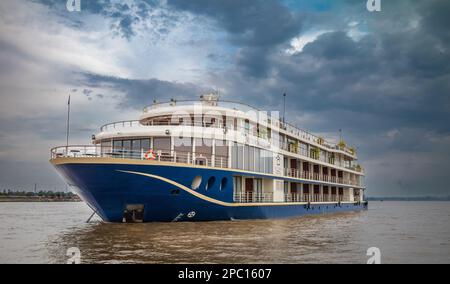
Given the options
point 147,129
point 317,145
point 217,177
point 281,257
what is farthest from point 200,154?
point 317,145

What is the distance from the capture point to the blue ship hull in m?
22.2

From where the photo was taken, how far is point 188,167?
23.8 m

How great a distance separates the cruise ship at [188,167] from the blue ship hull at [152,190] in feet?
0.17

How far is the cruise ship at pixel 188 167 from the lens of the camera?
74.2ft

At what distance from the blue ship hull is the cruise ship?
0.05m

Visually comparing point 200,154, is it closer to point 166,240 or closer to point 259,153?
point 259,153

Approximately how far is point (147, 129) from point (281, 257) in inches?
546

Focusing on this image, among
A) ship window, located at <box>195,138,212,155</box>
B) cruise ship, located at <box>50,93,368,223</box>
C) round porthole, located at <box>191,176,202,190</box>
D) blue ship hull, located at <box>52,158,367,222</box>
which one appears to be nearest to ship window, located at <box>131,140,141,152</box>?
cruise ship, located at <box>50,93,368,223</box>

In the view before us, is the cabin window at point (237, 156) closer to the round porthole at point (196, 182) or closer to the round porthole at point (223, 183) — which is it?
the round porthole at point (223, 183)

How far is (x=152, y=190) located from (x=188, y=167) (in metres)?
2.35

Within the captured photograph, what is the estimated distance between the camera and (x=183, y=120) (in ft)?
96.8

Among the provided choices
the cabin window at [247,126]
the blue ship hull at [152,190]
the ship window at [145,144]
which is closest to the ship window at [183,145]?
the ship window at [145,144]

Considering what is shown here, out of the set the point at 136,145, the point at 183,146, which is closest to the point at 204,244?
the point at 183,146

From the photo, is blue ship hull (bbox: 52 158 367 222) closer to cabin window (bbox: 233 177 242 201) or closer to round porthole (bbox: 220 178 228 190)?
round porthole (bbox: 220 178 228 190)
